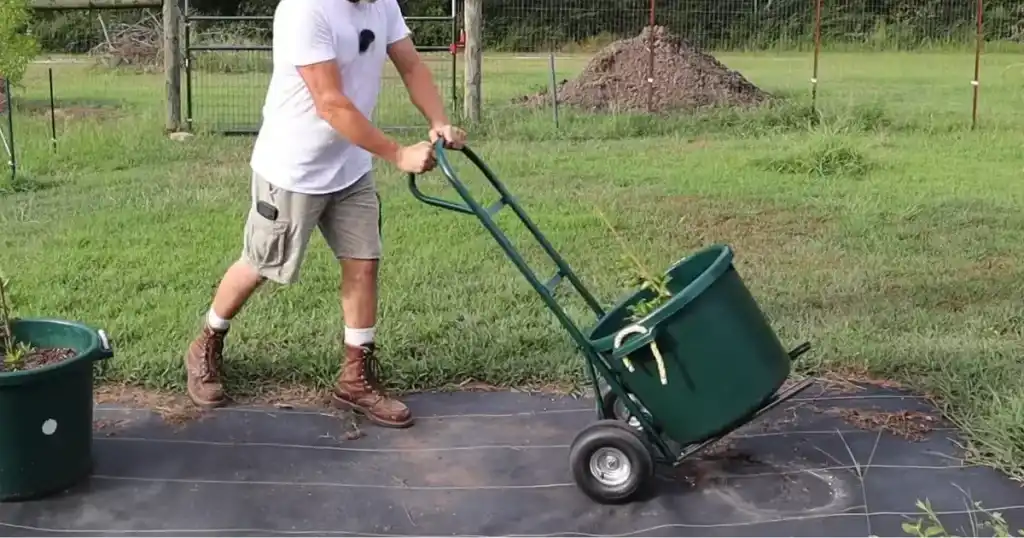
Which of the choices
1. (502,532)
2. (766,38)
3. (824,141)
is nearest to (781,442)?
(502,532)

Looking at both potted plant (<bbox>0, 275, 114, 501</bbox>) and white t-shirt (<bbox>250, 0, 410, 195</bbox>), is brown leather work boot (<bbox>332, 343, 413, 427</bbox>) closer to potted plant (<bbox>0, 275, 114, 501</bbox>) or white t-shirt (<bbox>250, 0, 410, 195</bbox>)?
white t-shirt (<bbox>250, 0, 410, 195</bbox>)

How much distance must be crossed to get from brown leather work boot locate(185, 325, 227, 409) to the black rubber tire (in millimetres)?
1343

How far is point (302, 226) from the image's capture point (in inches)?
150

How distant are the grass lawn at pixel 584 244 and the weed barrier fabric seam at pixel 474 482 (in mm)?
305

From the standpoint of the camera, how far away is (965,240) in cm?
635

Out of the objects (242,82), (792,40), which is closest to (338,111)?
(242,82)

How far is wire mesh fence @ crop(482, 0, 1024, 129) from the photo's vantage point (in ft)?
57.1

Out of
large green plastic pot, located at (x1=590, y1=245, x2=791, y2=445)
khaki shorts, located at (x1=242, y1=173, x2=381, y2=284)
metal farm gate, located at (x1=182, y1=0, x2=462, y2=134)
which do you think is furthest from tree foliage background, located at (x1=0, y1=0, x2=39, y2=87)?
large green plastic pot, located at (x1=590, y1=245, x2=791, y2=445)

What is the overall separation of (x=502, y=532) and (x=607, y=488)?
32 cm

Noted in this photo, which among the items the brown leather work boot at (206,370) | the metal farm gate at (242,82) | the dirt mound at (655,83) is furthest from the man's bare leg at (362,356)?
the dirt mound at (655,83)

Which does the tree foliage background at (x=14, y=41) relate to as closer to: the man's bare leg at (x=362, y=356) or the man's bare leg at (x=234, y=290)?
the man's bare leg at (x=234, y=290)

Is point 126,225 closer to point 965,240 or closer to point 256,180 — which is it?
point 256,180

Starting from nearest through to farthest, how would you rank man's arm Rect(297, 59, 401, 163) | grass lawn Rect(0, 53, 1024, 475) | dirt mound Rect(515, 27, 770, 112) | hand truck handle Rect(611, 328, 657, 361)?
hand truck handle Rect(611, 328, 657, 361) → man's arm Rect(297, 59, 401, 163) → grass lawn Rect(0, 53, 1024, 475) → dirt mound Rect(515, 27, 770, 112)

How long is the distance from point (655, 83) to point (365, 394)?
10.2 m
